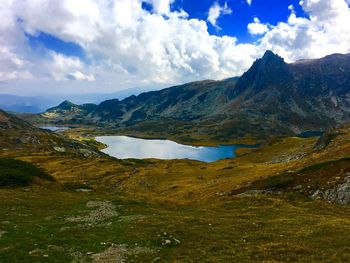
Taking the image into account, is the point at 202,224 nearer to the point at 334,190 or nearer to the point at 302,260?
the point at 302,260

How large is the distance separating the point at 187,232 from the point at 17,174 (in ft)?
166

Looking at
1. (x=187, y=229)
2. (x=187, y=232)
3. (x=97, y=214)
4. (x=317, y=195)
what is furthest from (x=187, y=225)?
(x=317, y=195)

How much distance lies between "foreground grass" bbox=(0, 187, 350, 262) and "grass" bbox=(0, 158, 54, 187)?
15576 millimetres

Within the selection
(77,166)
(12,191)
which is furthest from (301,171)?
(77,166)

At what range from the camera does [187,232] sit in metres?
36.7

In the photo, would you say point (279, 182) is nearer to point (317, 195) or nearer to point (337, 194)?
point (317, 195)

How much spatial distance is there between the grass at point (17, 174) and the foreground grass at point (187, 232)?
15576 millimetres

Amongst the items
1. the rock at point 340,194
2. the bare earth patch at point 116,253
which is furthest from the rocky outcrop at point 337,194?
the bare earth patch at point 116,253

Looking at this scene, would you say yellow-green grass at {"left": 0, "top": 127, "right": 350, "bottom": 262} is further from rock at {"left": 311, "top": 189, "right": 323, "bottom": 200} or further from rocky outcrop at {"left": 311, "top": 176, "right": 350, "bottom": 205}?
rocky outcrop at {"left": 311, "top": 176, "right": 350, "bottom": 205}

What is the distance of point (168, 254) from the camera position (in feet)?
99.9

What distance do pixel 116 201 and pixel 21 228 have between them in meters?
20.4

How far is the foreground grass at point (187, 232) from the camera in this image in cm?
2973

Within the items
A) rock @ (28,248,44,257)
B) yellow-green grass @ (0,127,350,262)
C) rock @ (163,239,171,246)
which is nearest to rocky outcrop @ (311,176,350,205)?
yellow-green grass @ (0,127,350,262)

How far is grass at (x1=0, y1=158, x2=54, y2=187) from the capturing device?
230ft
